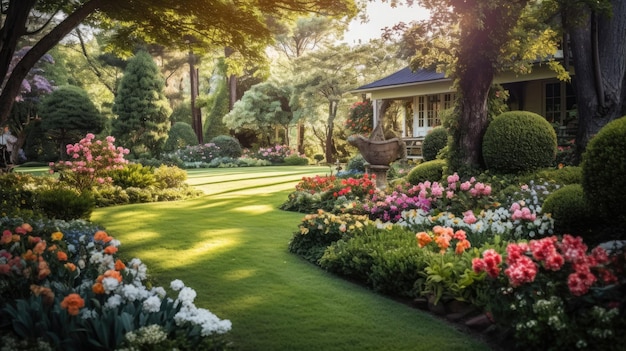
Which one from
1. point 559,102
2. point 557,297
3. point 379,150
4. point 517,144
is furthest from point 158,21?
point 559,102

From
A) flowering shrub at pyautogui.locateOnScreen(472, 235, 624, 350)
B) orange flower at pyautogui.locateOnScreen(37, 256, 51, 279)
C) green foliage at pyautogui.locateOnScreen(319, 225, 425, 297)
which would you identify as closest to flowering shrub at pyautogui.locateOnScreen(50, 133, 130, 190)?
green foliage at pyautogui.locateOnScreen(319, 225, 425, 297)

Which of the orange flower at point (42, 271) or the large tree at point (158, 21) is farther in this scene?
the large tree at point (158, 21)

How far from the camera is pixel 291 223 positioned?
9.54 m

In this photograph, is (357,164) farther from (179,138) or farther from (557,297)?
(179,138)

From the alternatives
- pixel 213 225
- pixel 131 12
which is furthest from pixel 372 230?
pixel 131 12

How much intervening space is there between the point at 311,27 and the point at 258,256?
32.1m

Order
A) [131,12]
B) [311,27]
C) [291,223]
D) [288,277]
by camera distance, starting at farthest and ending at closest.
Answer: [311,27] → [291,223] → [131,12] → [288,277]

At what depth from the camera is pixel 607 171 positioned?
16.3ft

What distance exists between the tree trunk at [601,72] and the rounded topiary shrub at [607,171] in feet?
22.4

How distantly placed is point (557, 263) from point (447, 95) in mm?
18992

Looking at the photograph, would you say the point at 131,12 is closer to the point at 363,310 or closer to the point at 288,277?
the point at 288,277

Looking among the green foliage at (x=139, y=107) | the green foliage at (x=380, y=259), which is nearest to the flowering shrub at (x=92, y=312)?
the green foliage at (x=380, y=259)

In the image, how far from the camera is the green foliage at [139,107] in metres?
27.7

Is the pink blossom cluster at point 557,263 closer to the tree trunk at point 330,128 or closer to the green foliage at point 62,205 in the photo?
the green foliage at point 62,205
